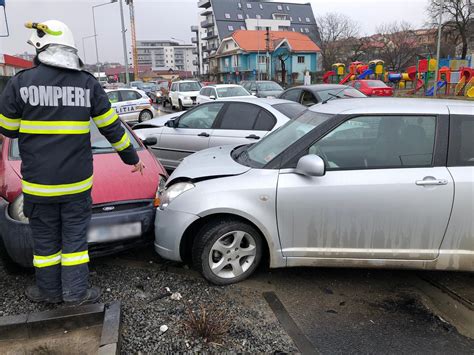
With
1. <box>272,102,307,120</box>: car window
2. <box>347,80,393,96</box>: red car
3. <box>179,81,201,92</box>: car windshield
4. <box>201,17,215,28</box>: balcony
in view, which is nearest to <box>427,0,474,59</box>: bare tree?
<box>347,80,393,96</box>: red car

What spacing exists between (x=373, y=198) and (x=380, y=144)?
20.0 inches

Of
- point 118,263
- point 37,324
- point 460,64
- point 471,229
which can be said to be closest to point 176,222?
point 118,263

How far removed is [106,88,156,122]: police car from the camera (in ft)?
51.7

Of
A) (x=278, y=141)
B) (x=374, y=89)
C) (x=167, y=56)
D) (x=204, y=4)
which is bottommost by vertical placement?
(x=374, y=89)

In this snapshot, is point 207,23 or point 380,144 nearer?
point 380,144

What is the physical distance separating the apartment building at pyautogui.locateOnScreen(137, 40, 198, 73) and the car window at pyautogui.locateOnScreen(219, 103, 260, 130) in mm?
136518

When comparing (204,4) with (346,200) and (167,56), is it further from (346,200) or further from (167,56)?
(346,200)

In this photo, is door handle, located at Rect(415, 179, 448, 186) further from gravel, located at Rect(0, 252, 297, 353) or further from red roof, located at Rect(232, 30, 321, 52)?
red roof, located at Rect(232, 30, 321, 52)

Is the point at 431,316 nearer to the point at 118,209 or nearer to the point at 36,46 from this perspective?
the point at 118,209

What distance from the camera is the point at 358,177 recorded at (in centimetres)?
331

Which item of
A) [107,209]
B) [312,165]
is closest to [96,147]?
[107,209]

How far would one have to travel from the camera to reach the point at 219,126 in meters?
6.82

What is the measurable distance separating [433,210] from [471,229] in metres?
0.35

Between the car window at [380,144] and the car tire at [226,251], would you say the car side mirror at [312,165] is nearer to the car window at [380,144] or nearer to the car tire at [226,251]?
the car window at [380,144]
